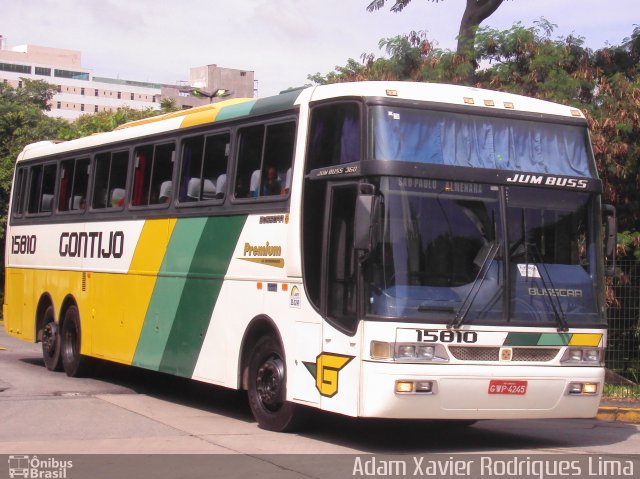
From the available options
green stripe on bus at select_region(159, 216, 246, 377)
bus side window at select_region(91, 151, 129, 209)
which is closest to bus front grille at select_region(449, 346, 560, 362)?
green stripe on bus at select_region(159, 216, 246, 377)

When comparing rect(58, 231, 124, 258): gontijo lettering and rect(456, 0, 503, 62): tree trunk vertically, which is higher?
rect(456, 0, 503, 62): tree trunk

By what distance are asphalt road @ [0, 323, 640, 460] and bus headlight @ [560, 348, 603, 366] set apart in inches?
35.4

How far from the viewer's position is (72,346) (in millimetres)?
17047

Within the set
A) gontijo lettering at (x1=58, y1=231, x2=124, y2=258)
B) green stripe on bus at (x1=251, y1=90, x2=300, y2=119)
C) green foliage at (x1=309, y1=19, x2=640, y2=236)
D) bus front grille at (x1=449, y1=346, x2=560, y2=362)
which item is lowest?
bus front grille at (x1=449, y1=346, x2=560, y2=362)

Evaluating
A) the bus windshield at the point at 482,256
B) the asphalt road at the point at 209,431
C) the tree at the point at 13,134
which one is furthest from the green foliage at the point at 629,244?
the tree at the point at 13,134

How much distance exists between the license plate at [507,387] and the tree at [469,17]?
1145cm

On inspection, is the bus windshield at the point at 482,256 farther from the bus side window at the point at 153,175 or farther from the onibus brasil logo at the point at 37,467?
the bus side window at the point at 153,175

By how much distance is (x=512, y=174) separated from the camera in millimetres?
10375

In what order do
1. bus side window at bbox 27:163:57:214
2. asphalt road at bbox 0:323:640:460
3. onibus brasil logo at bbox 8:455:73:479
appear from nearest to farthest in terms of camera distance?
onibus brasil logo at bbox 8:455:73:479 → asphalt road at bbox 0:323:640:460 → bus side window at bbox 27:163:57:214

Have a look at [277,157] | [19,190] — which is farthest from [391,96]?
[19,190]

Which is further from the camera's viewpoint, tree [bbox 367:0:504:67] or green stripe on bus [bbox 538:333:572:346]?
tree [bbox 367:0:504:67]

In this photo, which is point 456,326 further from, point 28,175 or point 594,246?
point 28,175

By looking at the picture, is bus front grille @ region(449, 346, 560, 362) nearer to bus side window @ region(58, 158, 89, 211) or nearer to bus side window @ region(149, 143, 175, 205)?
bus side window @ region(149, 143, 175, 205)

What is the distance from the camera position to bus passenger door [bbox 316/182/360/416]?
9906 millimetres
